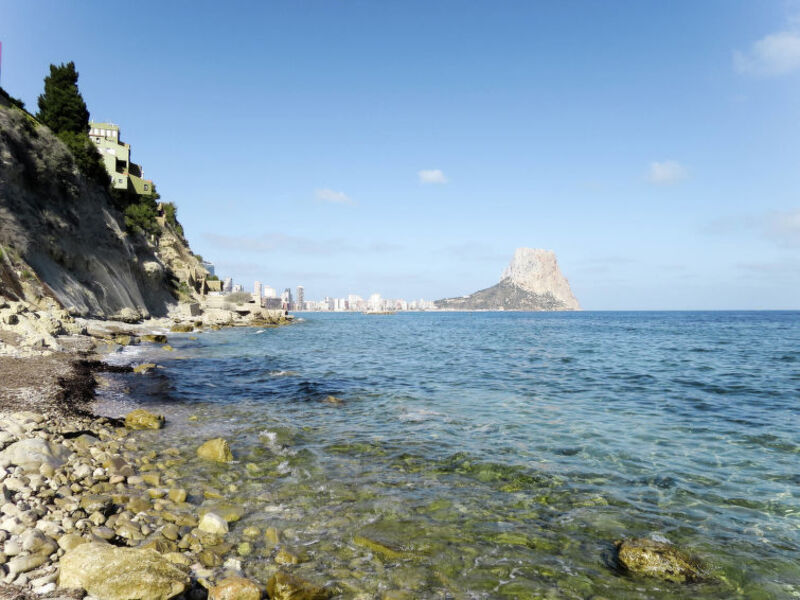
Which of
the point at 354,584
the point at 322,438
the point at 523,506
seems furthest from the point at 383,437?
the point at 354,584

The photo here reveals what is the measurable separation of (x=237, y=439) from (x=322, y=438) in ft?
7.82

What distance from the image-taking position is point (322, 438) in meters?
12.3

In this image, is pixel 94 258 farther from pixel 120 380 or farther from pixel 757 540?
pixel 757 540

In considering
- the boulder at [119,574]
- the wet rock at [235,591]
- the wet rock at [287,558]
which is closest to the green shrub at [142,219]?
the boulder at [119,574]

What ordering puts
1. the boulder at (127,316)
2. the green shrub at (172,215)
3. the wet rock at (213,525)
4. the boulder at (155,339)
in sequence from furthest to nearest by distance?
the green shrub at (172,215) < the boulder at (127,316) < the boulder at (155,339) < the wet rock at (213,525)

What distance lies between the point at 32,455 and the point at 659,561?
10.7 m

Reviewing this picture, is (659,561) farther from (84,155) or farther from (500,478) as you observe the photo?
(84,155)

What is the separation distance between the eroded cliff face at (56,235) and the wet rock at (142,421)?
17.5 meters

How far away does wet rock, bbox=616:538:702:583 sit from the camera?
615 cm

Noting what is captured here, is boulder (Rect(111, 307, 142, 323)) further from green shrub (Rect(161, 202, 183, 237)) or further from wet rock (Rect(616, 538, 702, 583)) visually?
green shrub (Rect(161, 202, 183, 237))

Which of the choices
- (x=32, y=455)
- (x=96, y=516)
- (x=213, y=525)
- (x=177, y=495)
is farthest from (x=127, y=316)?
(x=213, y=525)

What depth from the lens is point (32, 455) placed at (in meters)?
7.55

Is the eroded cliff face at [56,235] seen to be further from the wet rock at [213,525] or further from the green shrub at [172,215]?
the green shrub at [172,215]

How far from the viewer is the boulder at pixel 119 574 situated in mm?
4660
